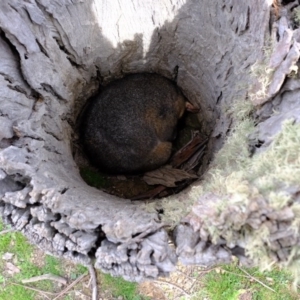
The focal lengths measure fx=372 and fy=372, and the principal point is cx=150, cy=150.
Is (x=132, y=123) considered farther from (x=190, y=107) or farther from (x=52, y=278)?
(x=52, y=278)

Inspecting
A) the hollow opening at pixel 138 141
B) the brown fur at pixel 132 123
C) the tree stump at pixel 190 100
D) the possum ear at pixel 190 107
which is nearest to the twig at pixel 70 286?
the hollow opening at pixel 138 141

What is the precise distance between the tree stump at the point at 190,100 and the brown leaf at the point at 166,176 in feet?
1.15

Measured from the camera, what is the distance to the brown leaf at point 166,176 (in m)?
2.76

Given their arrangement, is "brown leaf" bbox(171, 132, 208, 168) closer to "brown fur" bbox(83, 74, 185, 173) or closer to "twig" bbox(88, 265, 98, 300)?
"brown fur" bbox(83, 74, 185, 173)

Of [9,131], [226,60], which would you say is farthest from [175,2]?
[9,131]

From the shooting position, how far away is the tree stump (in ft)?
4.38

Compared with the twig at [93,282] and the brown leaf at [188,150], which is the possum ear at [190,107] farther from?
the twig at [93,282]

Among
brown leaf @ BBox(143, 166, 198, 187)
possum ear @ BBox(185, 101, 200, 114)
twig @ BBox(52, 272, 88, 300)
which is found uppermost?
possum ear @ BBox(185, 101, 200, 114)

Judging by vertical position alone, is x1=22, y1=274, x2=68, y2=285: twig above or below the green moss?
below

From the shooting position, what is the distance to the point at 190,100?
9.66ft

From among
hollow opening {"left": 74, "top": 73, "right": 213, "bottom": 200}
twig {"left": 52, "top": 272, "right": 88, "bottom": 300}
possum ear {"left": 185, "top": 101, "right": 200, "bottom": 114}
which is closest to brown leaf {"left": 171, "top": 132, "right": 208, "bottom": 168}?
hollow opening {"left": 74, "top": 73, "right": 213, "bottom": 200}

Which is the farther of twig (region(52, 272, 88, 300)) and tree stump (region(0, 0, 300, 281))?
twig (region(52, 272, 88, 300))

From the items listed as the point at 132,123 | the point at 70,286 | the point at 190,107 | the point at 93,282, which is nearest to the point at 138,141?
the point at 132,123

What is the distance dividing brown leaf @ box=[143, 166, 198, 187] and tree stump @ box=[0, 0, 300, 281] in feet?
1.15
